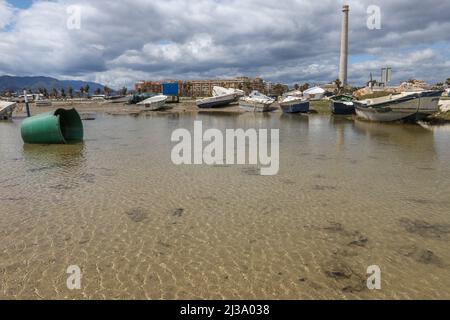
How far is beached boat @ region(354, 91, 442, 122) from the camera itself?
29062mm

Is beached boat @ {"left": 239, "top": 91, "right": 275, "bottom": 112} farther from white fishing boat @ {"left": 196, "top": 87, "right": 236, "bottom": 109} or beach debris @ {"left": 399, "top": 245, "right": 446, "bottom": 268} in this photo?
beach debris @ {"left": 399, "top": 245, "right": 446, "bottom": 268}

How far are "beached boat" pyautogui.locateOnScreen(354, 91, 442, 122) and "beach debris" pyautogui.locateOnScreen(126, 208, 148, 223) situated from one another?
29.1 m

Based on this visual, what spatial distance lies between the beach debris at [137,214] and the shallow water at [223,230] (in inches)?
1.0

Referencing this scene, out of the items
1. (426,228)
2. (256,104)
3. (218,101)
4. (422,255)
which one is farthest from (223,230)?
(218,101)

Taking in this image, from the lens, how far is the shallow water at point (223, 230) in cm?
530

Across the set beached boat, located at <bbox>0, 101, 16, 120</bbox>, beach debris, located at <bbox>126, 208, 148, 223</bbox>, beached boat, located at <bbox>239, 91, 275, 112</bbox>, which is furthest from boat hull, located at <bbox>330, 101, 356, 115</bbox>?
beached boat, located at <bbox>0, 101, 16, 120</bbox>

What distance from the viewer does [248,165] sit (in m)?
13.9

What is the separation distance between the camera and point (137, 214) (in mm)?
8297

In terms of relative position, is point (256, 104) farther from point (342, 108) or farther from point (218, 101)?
point (342, 108)

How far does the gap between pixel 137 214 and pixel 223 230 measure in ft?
7.97

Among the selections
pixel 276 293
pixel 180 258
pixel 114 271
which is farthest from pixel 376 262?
pixel 114 271

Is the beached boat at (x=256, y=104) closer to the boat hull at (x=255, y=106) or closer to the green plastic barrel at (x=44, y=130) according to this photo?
the boat hull at (x=255, y=106)

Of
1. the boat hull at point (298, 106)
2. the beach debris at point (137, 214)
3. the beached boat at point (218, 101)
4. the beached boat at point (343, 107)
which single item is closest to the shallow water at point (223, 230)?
the beach debris at point (137, 214)

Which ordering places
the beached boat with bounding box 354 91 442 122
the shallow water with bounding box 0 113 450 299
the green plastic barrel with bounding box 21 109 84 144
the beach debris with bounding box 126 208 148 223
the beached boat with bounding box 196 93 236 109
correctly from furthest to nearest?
the beached boat with bounding box 196 93 236 109
the beached boat with bounding box 354 91 442 122
the green plastic barrel with bounding box 21 109 84 144
the beach debris with bounding box 126 208 148 223
the shallow water with bounding box 0 113 450 299
